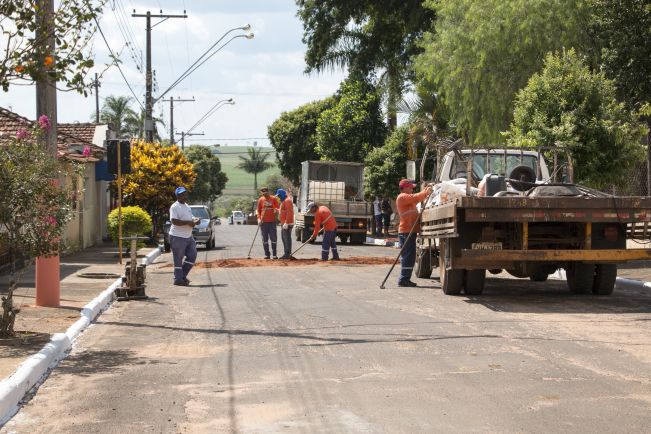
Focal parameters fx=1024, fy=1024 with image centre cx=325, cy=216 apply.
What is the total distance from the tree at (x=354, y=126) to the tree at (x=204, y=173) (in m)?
40.8

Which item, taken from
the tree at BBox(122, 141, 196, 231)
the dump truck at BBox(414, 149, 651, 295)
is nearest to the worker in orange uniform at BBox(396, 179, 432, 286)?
the dump truck at BBox(414, 149, 651, 295)

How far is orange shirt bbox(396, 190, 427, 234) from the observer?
55.6 ft

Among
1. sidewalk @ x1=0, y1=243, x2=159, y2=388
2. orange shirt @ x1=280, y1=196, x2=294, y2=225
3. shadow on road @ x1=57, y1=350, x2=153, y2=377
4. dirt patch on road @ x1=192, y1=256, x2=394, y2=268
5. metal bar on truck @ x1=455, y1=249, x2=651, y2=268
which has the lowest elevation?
shadow on road @ x1=57, y1=350, x2=153, y2=377

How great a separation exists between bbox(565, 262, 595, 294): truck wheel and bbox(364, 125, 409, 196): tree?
2893 centimetres

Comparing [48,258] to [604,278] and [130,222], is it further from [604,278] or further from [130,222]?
[130,222]

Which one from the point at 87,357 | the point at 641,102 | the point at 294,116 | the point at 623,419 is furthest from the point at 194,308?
the point at 294,116

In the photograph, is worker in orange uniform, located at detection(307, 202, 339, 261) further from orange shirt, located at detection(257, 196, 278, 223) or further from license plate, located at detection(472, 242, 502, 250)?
license plate, located at detection(472, 242, 502, 250)

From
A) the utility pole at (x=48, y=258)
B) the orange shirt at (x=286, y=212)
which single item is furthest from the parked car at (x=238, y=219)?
the utility pole at (x=48, y=258)

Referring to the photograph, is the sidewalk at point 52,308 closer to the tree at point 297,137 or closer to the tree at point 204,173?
the tree at point 297,137

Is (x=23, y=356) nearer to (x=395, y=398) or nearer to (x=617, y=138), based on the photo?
(x=395, y=398)

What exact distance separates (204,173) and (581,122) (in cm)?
8275

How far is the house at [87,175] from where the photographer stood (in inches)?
1117

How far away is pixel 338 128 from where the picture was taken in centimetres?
5303

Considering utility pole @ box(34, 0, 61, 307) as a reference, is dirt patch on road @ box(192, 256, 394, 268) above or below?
below
